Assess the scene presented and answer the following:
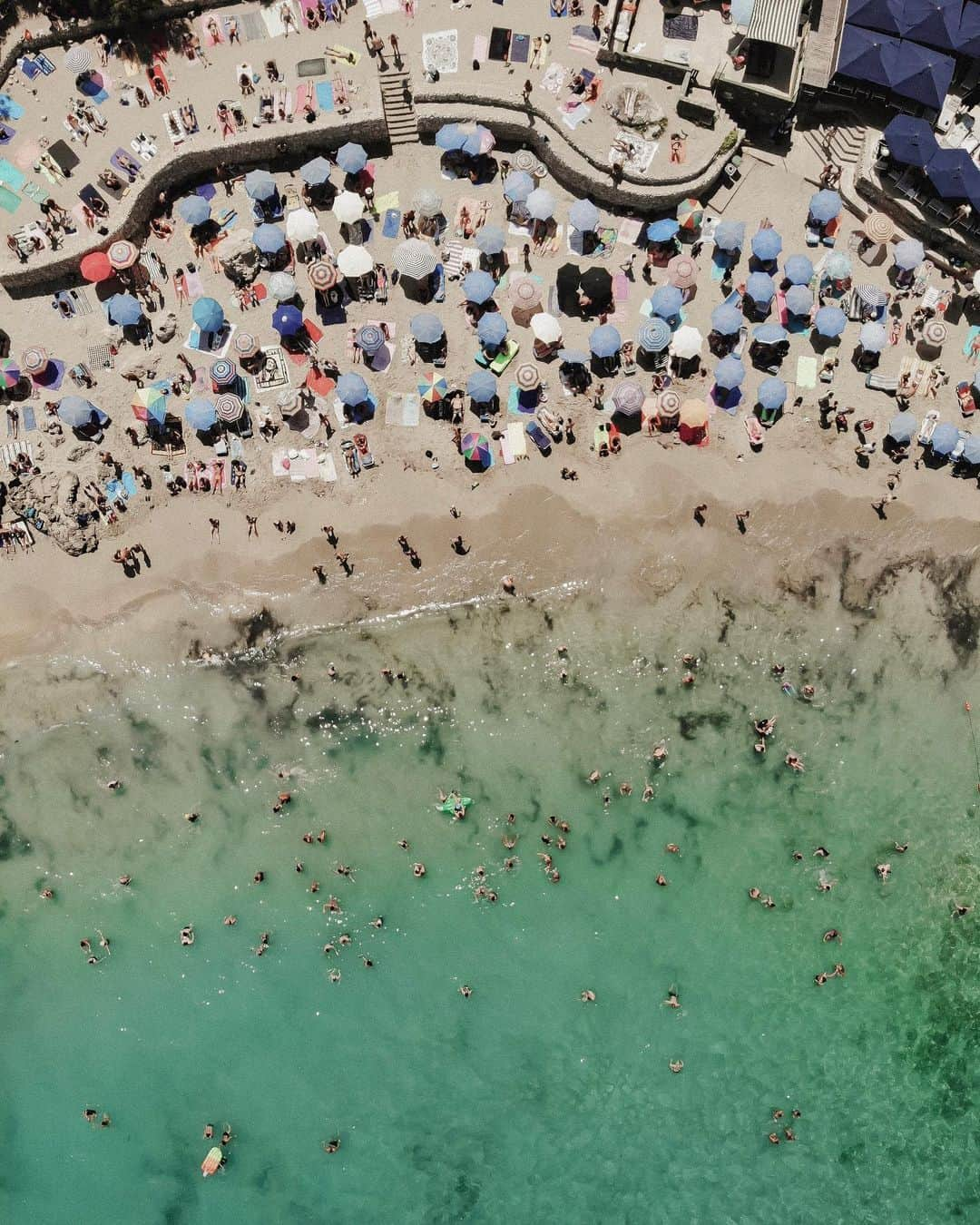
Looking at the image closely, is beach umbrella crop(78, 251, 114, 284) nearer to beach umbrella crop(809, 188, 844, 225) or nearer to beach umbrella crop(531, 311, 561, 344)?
beach umbrella crop(531, 311, 561, 344)

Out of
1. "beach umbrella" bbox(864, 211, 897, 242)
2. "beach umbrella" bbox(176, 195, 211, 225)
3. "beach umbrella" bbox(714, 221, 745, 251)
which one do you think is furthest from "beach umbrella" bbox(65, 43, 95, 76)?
"beach umbrella" bbox(864, 211, 897, 242)

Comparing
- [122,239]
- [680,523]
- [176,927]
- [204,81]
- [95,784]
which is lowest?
[176,927]

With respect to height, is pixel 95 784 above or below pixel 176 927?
above

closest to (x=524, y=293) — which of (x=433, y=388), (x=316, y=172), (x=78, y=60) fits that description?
(x=433, y=388)

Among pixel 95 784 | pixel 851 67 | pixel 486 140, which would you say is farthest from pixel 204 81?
pixel 95 784

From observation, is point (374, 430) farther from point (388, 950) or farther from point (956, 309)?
point (956, 309)

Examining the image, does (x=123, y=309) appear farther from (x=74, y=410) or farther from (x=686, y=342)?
(x=686, y=342)
